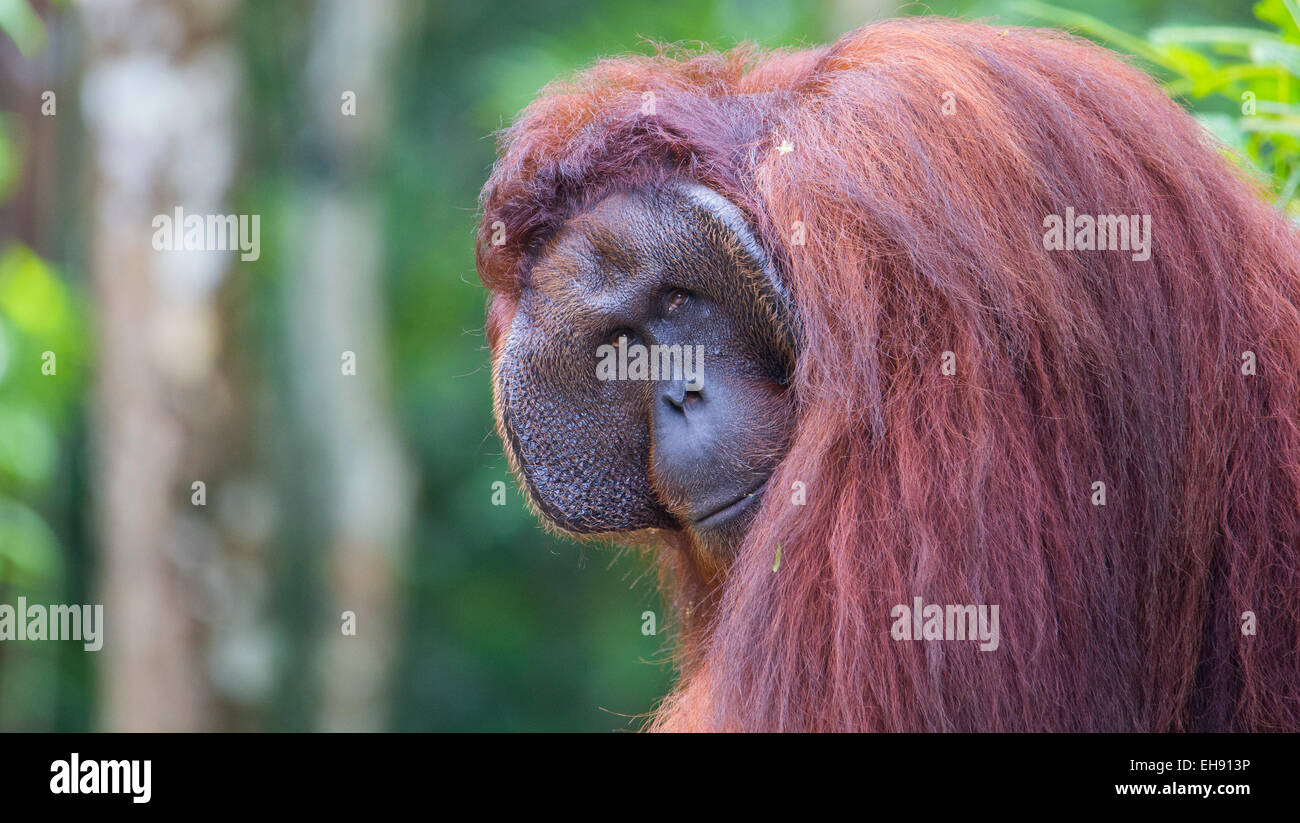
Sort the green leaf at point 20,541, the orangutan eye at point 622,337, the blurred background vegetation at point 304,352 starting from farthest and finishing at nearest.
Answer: the blurred background vegetation at point 304,352, the green leaf at point 20,541, the orangutan eye at point 622,337

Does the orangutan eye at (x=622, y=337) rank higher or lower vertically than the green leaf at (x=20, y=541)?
higher

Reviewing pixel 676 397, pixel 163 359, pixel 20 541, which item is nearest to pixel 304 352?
pixel 163 359

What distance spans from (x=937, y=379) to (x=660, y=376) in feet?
1.79

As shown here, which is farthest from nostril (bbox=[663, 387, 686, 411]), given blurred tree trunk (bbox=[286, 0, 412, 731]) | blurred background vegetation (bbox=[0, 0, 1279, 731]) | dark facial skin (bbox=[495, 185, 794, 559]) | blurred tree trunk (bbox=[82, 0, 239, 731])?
blurred tree trunk (bbox=[286, 0, 412, 731])

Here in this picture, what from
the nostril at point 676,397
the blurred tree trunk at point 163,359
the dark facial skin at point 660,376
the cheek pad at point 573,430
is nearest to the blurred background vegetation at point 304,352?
the blurred tree trunk at point 163,359

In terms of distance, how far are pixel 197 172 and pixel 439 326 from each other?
11.2 feet

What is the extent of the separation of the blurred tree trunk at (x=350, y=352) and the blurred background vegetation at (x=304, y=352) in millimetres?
20

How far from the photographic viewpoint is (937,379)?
6.51 feet

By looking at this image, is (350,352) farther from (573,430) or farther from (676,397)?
(676,397)

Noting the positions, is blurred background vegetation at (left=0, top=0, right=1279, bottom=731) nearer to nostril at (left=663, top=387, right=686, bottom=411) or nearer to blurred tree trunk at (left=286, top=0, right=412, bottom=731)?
blurred tree trunk at (left=286, top=0, right=412, bottom=731)

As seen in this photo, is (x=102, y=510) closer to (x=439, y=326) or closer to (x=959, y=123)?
(x=439, y=326)

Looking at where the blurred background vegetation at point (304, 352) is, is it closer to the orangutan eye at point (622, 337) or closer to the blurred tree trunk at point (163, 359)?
the blurred tree trunk at point (163, 359)

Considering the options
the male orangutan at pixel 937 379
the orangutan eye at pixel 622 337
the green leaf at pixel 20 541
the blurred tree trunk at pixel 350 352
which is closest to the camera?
the male orangutan at pixel 937 379

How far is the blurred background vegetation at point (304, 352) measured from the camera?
5059 millimetres
